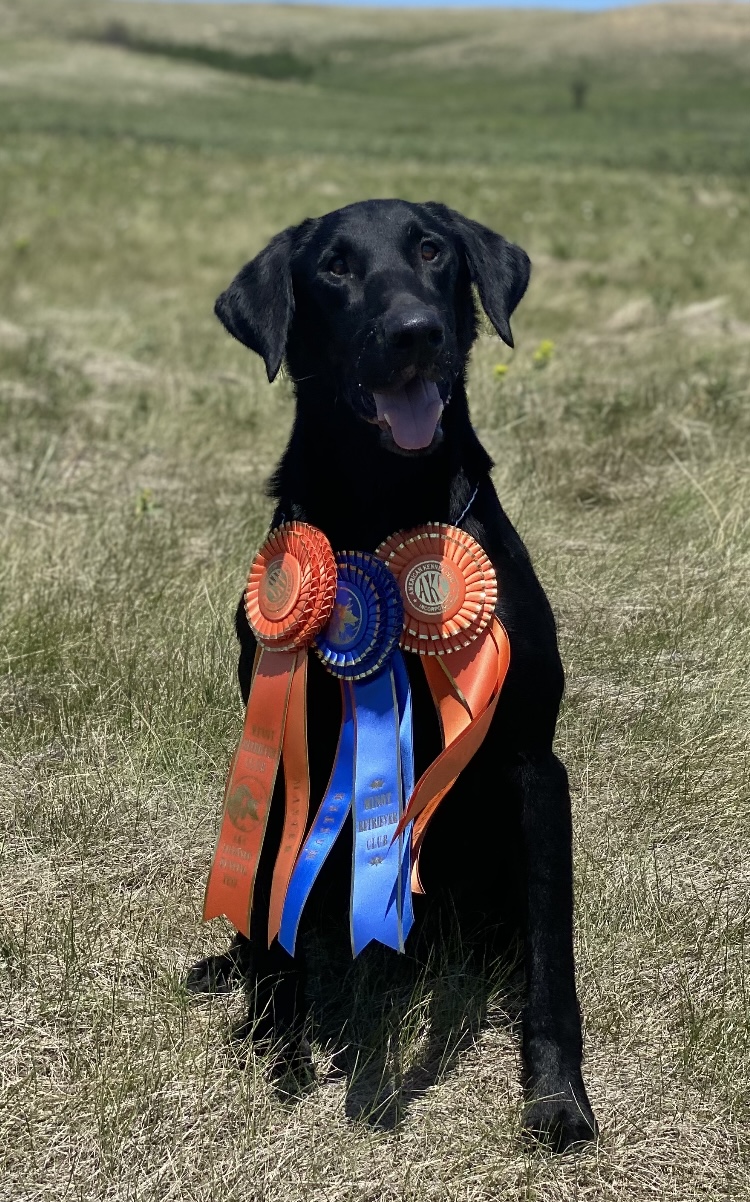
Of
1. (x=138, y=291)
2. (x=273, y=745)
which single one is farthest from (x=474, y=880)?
(x=138, y=291)

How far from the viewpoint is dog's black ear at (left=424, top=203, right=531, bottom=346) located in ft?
8.22

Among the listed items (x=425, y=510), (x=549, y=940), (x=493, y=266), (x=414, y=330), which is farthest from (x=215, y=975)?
(x=493, y=266)

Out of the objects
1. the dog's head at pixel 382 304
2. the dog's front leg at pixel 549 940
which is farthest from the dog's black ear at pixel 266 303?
the dog's front leg at pixel 549 940

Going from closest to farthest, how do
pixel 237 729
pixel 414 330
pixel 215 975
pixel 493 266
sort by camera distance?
pixel 414 330 → pixel 215 975 → pixel 493 266 → pixel 237 729

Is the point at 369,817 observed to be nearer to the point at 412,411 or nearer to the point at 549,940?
the point at 549,940

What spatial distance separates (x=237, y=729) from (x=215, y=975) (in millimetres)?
807

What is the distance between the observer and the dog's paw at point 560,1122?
78.4 inches

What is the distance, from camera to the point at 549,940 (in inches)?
83.3

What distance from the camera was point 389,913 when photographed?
83.0 inches

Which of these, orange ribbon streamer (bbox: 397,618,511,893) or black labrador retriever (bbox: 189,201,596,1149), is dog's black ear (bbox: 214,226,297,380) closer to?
black labrador retriever (bbox: 189,201,596,1149)

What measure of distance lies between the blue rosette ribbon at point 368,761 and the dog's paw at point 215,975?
27 centimetres

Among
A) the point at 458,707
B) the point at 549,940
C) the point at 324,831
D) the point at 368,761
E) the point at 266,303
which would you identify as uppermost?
the point at 266,303

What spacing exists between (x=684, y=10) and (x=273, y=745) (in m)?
92.6

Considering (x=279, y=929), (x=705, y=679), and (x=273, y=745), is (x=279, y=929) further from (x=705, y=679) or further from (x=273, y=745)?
(x=705, y=679)
